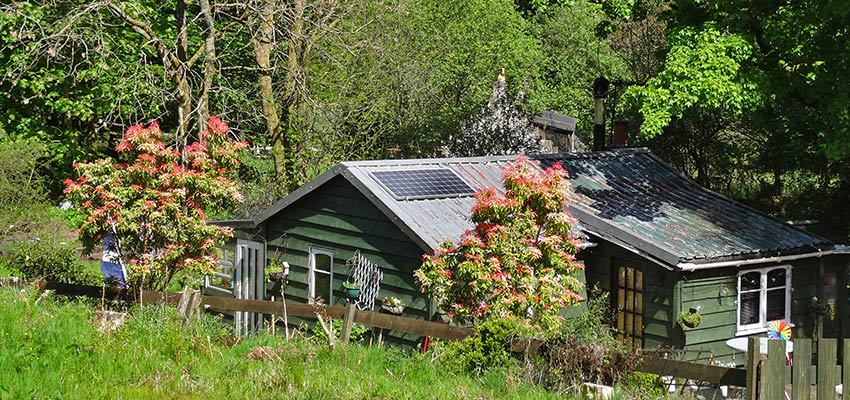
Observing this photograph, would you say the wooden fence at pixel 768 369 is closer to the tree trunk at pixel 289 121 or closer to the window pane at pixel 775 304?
the window pane at pixel 775 304

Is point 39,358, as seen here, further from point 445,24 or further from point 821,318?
point 445,24

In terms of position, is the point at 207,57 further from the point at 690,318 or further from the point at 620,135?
the point at 690,318

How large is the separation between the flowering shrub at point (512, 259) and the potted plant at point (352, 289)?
3.06m

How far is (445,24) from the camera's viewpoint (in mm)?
32969

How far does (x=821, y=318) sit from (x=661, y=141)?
11.5 m

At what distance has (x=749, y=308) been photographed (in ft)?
57.4

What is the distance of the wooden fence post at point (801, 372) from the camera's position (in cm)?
924

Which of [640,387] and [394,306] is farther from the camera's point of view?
[394,306]

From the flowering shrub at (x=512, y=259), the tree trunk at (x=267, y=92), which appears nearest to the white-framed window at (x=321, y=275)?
the flowering shrub at (x=512, y=259)

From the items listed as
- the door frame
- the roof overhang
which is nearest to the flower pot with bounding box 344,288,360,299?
the door frame

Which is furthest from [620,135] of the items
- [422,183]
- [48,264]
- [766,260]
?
[48,264]

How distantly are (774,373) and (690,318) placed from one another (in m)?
6.88

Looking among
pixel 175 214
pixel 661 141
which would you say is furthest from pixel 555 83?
pixel 175 214

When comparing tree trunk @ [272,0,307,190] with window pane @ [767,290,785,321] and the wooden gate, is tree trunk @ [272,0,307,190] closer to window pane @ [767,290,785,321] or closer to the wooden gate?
the wooden gate
